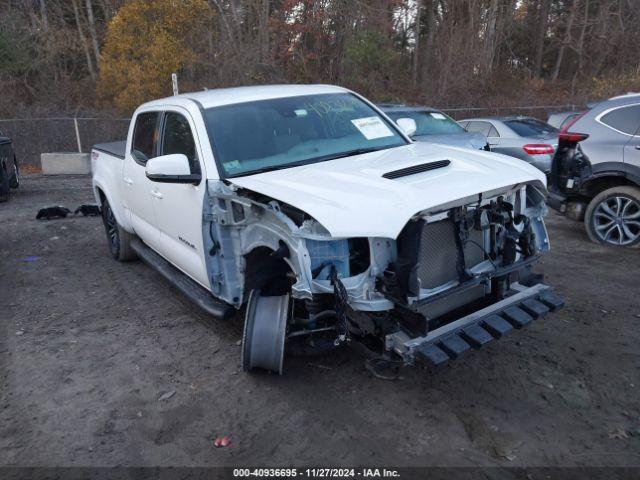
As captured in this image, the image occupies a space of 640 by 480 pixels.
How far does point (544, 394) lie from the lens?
3.60 m

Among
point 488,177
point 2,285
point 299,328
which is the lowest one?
point 2,285

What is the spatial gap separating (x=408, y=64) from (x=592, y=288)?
882 inches

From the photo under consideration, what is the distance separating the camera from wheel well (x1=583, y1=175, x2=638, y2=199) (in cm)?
670

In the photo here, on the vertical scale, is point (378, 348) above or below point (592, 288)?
above

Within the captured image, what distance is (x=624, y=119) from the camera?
21.7ft

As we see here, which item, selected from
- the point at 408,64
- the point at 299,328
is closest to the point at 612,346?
the point at 299,328

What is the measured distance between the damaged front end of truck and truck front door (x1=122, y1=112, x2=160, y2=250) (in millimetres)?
1430

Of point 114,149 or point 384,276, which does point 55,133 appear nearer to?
point 114,149

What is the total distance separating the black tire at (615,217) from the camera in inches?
259

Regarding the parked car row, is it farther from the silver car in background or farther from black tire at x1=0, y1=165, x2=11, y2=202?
black tire at x1=0, y1=165, x2=11, y2=202

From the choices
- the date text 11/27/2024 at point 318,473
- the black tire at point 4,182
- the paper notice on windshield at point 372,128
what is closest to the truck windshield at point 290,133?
the paper notice on windshield at point 372,128

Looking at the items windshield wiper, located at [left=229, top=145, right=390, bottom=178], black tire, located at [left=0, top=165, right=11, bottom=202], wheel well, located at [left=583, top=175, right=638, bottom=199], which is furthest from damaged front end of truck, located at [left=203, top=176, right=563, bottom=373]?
black tire, located at [left=0, top=165, right=11, bottom=202]

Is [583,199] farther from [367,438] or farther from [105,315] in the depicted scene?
[105,315]

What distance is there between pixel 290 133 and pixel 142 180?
1.77 m
